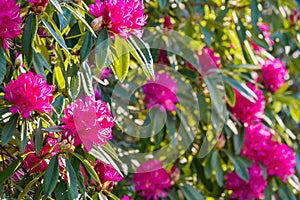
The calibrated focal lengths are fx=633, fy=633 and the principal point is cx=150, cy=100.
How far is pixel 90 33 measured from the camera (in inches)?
50.4

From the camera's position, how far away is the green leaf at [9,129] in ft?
3.91

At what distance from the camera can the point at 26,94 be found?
1.20 meters

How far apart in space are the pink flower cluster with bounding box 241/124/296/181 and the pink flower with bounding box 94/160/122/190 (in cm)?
102

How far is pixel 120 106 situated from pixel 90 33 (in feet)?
2.16

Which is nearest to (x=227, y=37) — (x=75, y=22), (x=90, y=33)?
(x=75, y=22)

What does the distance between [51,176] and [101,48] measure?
0.86ft

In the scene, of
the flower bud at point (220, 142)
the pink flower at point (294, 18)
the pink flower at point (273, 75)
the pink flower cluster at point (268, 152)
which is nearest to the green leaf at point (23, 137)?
the flower bud at point (220, 142)

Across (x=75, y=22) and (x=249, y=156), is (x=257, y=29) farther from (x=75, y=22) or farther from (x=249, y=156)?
(x=75, y=22)

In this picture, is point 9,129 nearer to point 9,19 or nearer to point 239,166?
point 9,19

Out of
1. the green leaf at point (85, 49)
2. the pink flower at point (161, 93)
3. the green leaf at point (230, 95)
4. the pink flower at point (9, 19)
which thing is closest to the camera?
the pink flower at point (9, 19)

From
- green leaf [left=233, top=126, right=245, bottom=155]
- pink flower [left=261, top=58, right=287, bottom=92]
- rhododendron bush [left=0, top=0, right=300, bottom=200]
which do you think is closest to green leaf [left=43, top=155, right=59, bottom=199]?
rhododendron bush [left=0, top=0, right=300, bottom=200]

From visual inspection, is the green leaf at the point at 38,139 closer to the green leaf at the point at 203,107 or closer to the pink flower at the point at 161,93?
the pink flower at the point at 161,93

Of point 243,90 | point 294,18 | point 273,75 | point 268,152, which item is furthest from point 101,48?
point 294,18

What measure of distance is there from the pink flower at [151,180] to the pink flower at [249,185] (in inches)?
10.7
